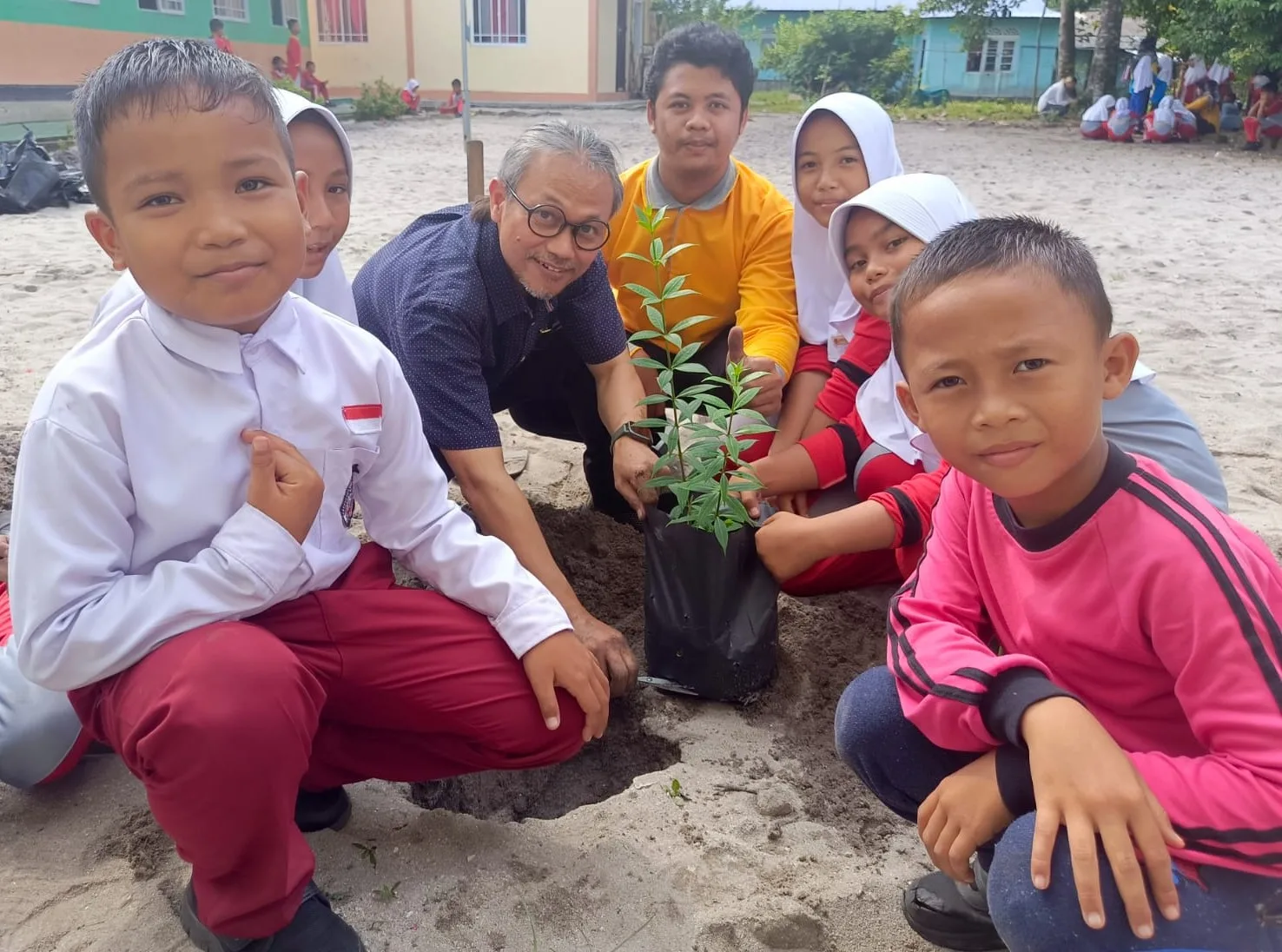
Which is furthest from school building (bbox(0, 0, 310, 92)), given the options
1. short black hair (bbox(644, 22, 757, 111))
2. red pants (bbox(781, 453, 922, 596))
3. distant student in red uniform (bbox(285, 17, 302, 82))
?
red pants (bbox(781, 453, 922, 596))

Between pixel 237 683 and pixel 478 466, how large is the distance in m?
0.96

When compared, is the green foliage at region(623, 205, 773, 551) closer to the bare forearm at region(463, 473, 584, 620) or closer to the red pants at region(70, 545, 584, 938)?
the bare forearm at region(463, 473, 584, 620)

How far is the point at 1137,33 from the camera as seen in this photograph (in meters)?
28.2

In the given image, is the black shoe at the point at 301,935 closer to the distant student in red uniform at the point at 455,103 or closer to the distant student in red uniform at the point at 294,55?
the distant student in red uniform at the point at 294,55

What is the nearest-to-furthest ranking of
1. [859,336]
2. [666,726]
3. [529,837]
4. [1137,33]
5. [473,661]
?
1. [473,661]
2. [529,837]
3. [666,726]
4. [859,336]
5. [1137,33]

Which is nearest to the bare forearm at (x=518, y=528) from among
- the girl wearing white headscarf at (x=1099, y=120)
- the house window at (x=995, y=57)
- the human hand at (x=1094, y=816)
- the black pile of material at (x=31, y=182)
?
the human hand at (x=1094, y=816)

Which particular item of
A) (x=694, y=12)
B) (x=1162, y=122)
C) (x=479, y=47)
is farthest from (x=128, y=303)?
(x=694, y=12)

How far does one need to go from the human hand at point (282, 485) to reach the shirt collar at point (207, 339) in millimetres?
116

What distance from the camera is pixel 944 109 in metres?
21.2

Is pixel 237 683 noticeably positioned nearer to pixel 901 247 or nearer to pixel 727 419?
pixel 727 419

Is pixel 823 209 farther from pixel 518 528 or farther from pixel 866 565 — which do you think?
pixel 518 528

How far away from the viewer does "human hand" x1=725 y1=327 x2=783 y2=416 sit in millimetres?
2768

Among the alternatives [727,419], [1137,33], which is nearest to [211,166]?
[727,419]

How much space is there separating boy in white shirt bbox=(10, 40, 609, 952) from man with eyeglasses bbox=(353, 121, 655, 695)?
554mm
